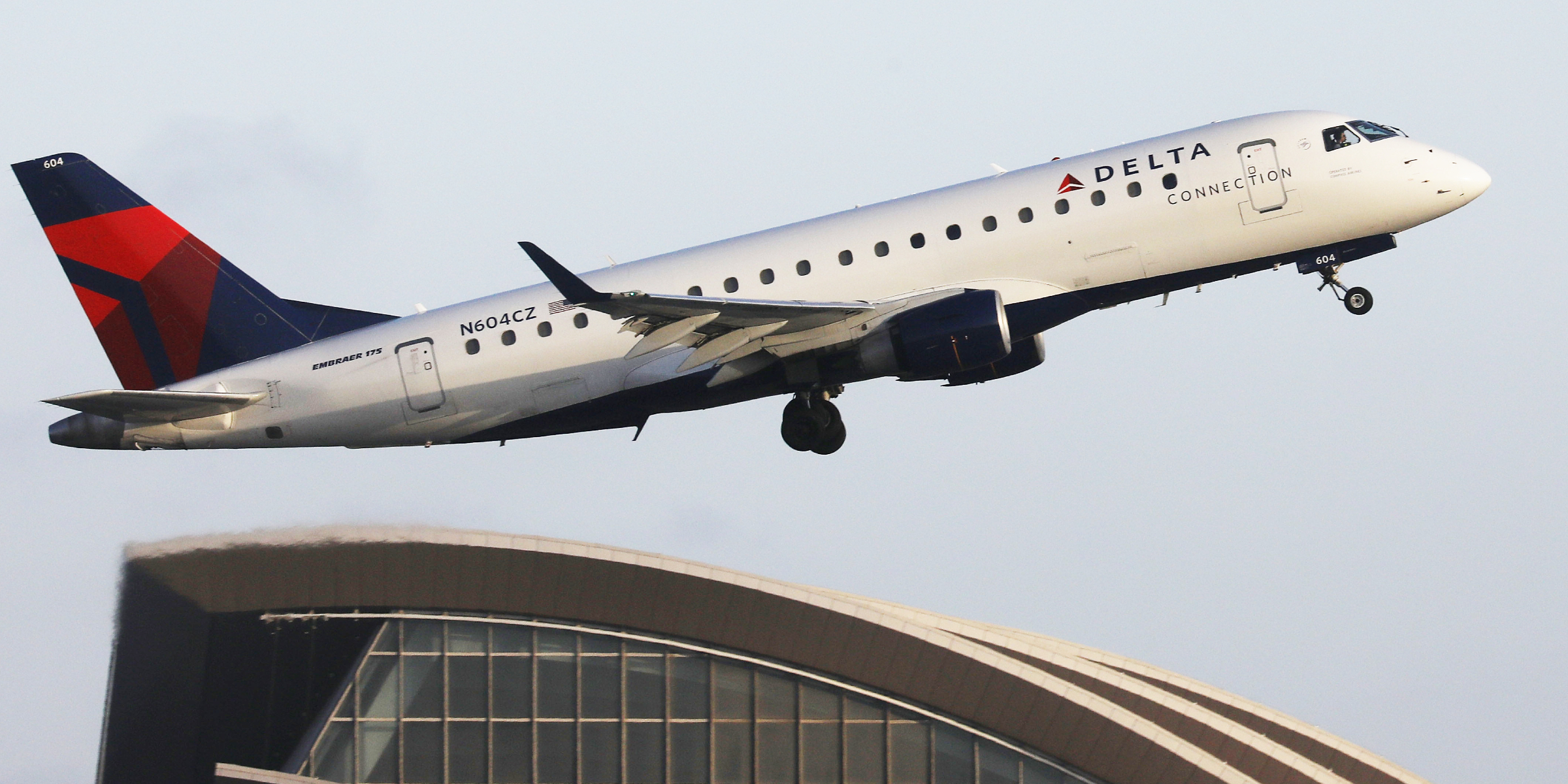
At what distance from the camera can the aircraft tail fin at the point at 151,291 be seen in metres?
38.3

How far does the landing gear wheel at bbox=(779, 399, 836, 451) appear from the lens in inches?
1451

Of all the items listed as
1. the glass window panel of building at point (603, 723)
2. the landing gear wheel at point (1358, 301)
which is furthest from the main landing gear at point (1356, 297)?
the glass window panel of building at point (603, 723)

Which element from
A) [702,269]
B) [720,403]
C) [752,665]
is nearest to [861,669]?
[752,665]

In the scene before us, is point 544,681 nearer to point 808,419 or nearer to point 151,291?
point 808,419

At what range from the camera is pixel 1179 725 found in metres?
47.3

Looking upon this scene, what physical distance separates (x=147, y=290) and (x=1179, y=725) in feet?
95.6

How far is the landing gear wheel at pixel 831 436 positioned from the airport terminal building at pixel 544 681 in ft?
15.6

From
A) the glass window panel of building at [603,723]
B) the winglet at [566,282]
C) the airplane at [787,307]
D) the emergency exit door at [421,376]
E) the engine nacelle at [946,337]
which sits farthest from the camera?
the glass window panel of building at [603,723]

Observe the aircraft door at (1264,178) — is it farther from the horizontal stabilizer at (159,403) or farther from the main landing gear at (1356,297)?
the horizontal stabilizer at (159,403)

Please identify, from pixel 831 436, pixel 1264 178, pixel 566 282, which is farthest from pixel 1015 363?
pixel 566 282

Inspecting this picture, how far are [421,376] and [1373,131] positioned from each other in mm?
20083

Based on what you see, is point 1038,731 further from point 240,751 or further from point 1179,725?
point 240,751

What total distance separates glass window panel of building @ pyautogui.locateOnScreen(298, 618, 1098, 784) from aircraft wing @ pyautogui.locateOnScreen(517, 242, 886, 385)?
8271mm

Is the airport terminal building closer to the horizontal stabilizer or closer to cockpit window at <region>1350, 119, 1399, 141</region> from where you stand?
the horizontal stabilizer
